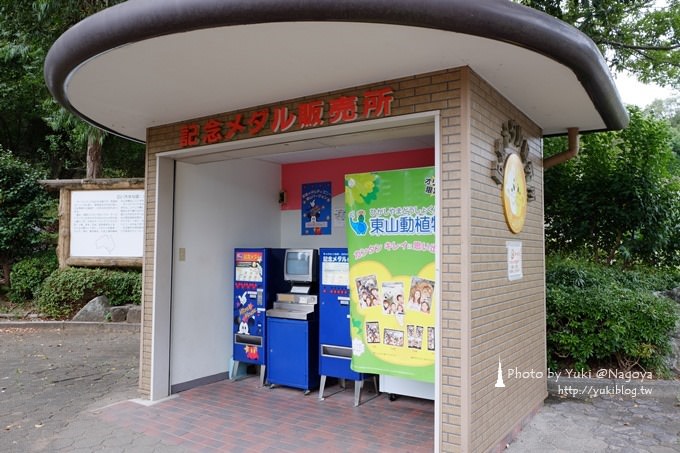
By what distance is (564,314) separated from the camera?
601 cm

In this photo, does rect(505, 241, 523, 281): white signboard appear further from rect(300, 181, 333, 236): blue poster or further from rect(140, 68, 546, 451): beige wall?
rect(300, 181, 333, 236): blue poster

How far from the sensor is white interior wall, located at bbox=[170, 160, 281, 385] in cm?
563

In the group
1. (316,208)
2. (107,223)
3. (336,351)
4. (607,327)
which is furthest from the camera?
(107,223)

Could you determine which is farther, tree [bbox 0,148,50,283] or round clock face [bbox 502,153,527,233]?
tree [bbox 0,148,50,283]

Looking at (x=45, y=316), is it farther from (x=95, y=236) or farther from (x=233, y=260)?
(x=233, y=260)

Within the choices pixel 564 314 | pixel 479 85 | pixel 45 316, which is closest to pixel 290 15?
pixel 479 85

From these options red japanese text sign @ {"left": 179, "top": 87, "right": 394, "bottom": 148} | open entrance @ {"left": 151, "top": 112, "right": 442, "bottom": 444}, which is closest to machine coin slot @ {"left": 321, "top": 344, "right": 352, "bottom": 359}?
open entrance @ {"left": 151, "top": 112, "right": 442, "bottom": 444}

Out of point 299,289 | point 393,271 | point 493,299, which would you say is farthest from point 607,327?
point 299,289

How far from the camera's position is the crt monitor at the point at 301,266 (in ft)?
18.4

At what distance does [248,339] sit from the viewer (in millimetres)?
5953

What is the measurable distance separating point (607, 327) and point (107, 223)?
814cm

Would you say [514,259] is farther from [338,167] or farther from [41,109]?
[41,109]

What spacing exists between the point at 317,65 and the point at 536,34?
150cm

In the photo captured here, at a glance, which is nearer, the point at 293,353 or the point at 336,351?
the point at 336,351
